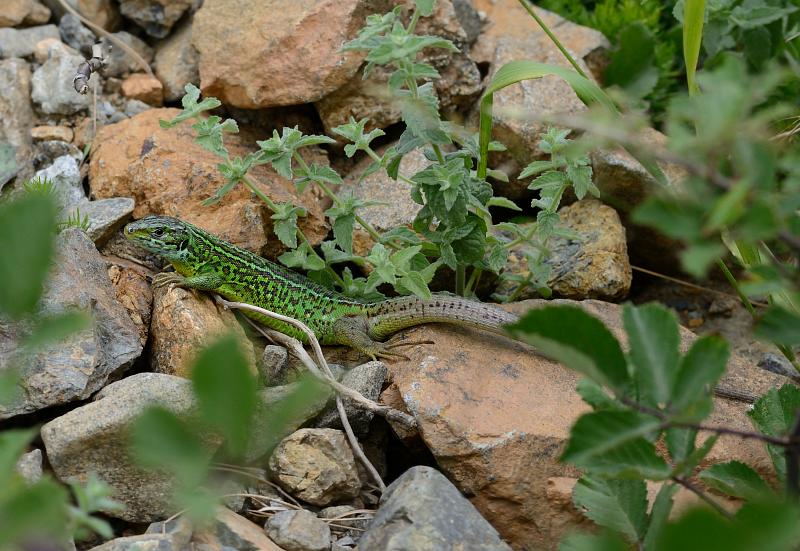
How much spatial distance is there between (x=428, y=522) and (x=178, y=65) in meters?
3.78

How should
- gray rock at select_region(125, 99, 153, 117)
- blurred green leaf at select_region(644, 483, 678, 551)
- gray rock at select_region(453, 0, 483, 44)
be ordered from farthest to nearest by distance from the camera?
gray rock at select_region(453, 0, 483, 44) → gray rock at select_region(125, 99, 153, 117) → blurred green leaf at select_region(644, 483, 678, 551)

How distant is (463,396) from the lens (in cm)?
363

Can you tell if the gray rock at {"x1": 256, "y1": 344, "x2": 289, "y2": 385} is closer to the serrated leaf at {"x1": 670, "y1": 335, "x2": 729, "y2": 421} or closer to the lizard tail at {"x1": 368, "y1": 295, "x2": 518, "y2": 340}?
the lizard tail at {"x1": 368, "y1": 295, "x2": 518, "y2": 340}

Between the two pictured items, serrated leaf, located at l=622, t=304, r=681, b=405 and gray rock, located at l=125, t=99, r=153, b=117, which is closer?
serrated leaf, located at l=622, t=304, r=681, b=405

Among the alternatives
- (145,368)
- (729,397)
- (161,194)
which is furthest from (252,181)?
(729,397)

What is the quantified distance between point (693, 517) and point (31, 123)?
4.88 meters

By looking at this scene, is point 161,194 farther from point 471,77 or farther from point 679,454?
A: point 679,454

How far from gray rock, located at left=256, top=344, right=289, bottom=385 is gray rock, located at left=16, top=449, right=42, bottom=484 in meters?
1.14

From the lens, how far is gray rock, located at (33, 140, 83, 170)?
4914mm

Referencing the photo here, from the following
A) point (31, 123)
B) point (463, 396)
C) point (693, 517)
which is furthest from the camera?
point (31, 123)

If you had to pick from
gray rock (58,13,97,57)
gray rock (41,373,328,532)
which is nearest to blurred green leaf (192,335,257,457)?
gray rock (41,373,328,532)

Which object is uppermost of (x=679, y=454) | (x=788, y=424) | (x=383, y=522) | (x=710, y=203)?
(x=710, y=203)

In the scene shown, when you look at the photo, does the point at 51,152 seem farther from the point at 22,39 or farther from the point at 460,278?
the point at 460,278

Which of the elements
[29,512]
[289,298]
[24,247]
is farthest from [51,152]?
[24,247]
